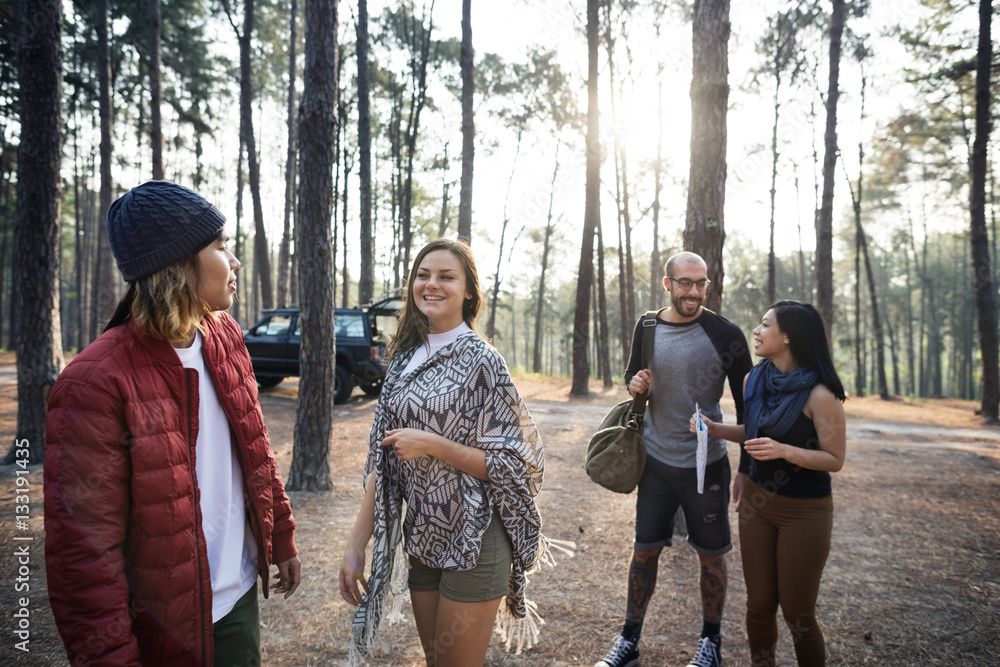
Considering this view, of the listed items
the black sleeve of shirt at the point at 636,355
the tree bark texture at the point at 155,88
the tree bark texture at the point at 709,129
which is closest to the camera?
the black sleeve of shirt at the point at 636,355

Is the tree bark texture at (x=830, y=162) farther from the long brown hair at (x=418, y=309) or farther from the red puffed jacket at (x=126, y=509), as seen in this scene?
the red puffed jacket at (x=126, y=509)

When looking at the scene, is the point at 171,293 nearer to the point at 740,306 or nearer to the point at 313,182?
the point at 313,182

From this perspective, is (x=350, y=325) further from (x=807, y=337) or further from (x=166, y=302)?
(x=166, y=302)

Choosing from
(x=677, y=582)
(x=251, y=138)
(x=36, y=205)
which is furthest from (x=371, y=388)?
(x=677, y=582)

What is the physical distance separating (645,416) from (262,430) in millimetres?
2236

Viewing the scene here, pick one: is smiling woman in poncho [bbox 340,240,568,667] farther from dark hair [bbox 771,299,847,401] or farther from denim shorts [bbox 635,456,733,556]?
dark hair [bbox 771,299,847,401]

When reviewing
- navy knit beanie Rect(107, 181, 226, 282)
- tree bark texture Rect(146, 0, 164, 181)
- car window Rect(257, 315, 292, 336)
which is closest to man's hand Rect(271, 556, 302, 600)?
navy knit beanie Rect(107, 181, 226, 282)

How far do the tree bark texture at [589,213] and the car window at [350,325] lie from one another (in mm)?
5153

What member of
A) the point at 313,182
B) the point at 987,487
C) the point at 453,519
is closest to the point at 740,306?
the point at 987,487

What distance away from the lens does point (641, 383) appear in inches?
125

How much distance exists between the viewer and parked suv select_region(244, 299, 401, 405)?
11.4 meters

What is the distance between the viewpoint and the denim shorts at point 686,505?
9.95 ft

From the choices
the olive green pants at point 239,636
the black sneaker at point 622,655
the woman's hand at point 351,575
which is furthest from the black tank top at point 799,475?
the olive green pants at point 239,636

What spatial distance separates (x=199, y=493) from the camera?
1.55 meters
